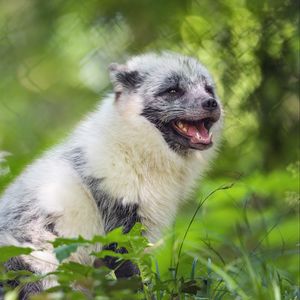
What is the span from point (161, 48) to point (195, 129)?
1.63 metres

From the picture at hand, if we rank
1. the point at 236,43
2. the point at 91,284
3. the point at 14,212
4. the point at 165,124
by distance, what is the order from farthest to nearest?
the point at 236,43
the point at 165,124
the point at 14,212
the point at 91,284

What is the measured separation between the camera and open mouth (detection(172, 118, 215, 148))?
173 inches

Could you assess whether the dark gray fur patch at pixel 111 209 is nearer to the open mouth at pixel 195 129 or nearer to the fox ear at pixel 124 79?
the open mouth at pixel 195 129

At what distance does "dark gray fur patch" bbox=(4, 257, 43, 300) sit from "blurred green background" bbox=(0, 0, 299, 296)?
6.33 ft

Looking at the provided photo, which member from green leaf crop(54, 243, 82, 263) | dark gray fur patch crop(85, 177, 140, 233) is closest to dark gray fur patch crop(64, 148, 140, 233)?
dark gray fur patch crop(85, 177, 140, 233)

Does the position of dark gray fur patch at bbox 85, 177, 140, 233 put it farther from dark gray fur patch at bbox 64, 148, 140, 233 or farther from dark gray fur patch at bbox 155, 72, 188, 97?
dark gray fur patch at bbox 155, 72, 188, 97

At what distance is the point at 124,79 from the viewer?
458cm

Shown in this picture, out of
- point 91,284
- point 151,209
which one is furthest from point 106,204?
point 91,284

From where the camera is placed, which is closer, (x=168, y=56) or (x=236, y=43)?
(x=168, y=56)

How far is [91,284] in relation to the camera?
2.84 meters

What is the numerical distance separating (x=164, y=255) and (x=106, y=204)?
75 cm

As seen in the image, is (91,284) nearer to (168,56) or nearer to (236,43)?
(168,56)

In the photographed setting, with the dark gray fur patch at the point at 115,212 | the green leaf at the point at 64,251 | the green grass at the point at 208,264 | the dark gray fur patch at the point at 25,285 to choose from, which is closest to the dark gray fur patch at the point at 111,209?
the dark gray fur patch at the point at 115,212

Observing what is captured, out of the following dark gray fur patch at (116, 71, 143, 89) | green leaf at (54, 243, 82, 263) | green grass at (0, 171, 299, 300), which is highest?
green leaf at (54, 243, 82, 263)
